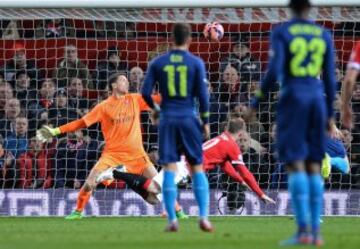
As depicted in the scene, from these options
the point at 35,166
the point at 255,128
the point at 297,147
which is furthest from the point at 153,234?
the point at 255,128

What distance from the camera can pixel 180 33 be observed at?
1169 centimetres

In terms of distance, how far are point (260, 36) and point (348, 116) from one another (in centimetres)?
851

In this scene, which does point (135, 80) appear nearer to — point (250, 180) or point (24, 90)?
point (24, 90)

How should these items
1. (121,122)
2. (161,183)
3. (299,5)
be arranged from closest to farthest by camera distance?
(299,5) → (161,183) → (121,122)

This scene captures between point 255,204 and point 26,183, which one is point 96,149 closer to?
point 26,183

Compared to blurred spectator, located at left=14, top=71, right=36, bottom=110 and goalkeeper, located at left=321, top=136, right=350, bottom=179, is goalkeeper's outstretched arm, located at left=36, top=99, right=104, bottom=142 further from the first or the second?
goalkeeper, located at left=321, top=136, right=350, bottom=179

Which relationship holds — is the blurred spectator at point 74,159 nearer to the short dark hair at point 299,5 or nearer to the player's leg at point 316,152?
the player's leg at point 316,152

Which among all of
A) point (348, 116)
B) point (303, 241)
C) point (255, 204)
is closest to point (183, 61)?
point (348, 116)

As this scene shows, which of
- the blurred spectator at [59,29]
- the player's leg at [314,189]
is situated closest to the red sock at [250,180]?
the blurred spectator at [59,29]

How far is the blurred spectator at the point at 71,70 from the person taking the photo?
18766 mm

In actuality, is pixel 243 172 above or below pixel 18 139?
below

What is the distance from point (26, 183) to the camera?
18.4 metres

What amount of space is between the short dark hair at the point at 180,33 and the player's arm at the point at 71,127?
4.64 meters

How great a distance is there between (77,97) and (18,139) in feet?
3.87
